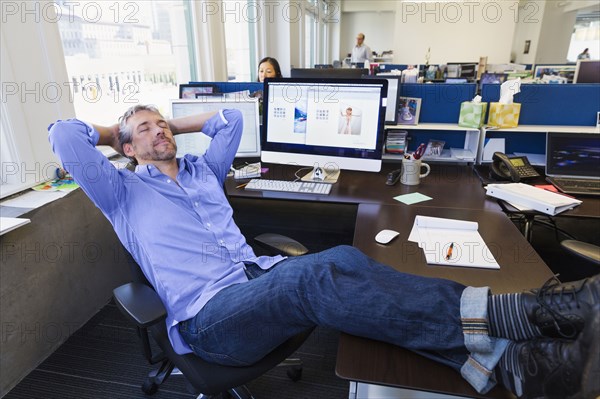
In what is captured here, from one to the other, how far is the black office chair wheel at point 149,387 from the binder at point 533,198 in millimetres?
1720

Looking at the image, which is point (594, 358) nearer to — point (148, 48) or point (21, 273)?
point (21, 273)

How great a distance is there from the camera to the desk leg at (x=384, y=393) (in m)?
0.88

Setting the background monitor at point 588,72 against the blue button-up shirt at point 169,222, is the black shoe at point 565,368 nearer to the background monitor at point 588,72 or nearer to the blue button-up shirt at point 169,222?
the blue button-up shirt at point 169,222

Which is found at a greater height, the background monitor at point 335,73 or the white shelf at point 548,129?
the background monitor at point 335,73

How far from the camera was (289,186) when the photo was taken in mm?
1900

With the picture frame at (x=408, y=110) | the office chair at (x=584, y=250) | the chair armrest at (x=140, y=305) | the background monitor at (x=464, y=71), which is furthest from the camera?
the background monitor at (x=464, y=71)

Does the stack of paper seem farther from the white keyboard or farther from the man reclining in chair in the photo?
the white keyboard

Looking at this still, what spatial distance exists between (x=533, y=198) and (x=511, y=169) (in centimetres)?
38

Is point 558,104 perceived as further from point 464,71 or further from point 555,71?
point 464,71

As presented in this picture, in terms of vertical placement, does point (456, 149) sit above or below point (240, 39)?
below

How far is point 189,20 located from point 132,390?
Answer: 292 centimetres

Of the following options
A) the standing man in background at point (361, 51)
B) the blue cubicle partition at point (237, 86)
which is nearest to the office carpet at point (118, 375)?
the blue cubicle partition at point (237, 86)

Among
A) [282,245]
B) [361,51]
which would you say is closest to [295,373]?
[282,245]

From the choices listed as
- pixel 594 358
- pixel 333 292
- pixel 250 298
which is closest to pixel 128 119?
pixel 250 298
